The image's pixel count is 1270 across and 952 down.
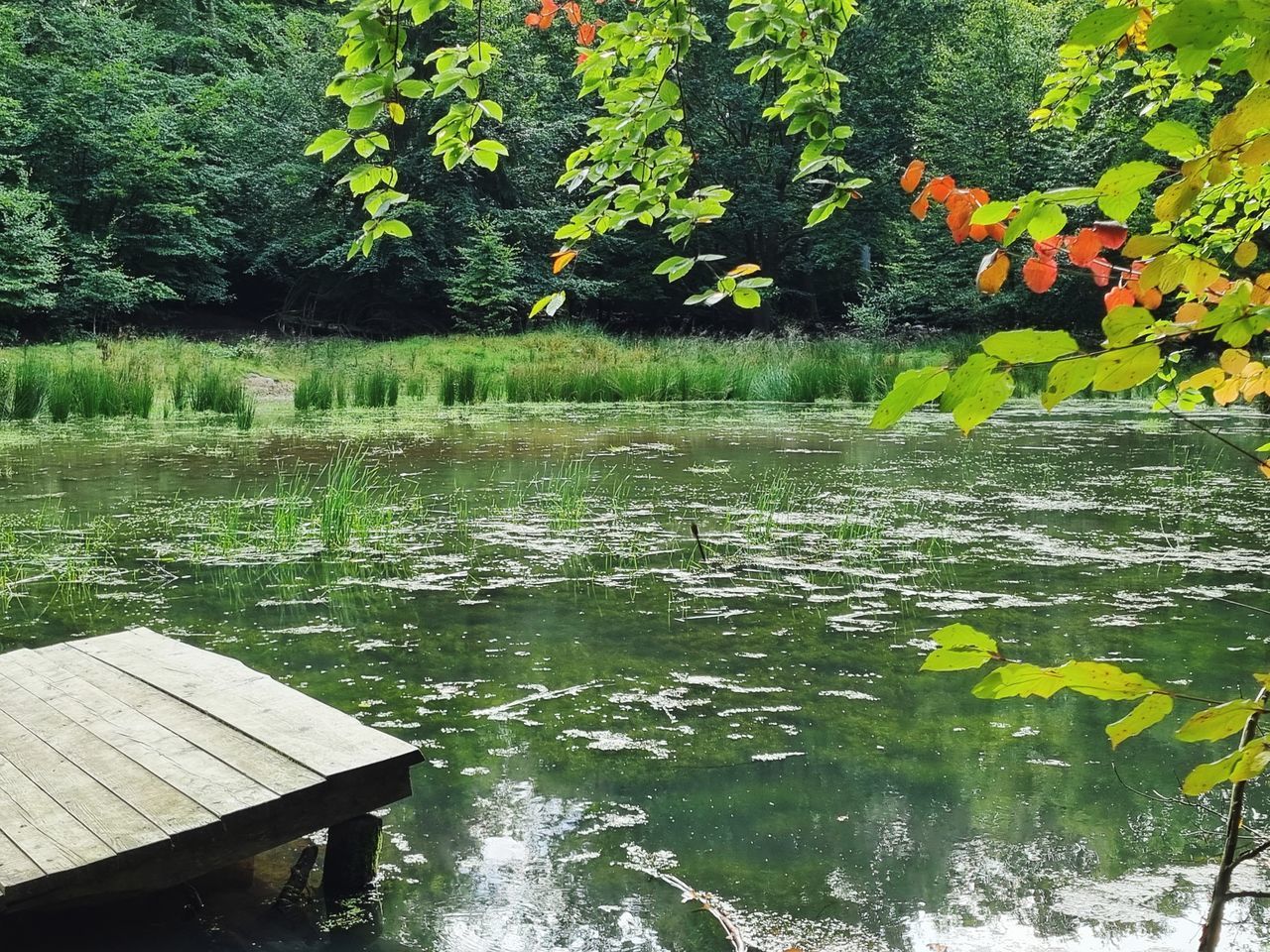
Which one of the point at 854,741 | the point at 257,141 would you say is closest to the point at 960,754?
the point at 854,741

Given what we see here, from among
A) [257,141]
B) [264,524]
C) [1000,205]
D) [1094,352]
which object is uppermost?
[257,141]

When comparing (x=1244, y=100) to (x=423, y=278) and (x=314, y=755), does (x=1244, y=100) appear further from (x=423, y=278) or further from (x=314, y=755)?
(x=423, y=278)

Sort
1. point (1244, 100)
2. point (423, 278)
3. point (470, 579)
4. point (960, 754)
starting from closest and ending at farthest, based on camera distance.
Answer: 1. point (1244, 100)
2. point (960, 754)
3. point (470, 579)
4. point (423, 278)

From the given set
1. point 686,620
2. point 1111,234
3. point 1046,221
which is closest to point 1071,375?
point 1046,221

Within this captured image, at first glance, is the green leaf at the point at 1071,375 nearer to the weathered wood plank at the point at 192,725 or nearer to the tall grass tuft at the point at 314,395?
the weathered wood plank at the point at 192,725

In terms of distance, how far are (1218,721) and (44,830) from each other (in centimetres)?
174

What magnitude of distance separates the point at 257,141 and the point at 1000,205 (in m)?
24.2

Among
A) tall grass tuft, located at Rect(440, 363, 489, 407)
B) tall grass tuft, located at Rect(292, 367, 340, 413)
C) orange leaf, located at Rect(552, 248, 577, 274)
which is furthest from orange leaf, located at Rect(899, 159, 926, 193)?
tall grass tuft, located at Rect(440, 363, 489, 407)

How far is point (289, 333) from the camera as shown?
69.9ft

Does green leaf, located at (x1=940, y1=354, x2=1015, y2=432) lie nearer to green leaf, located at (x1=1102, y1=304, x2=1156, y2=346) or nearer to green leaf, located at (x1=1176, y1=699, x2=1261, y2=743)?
green leaf, located at (x1=1102, y1=304, x2=1156, y2=346)

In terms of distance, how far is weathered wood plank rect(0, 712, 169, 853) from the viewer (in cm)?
174

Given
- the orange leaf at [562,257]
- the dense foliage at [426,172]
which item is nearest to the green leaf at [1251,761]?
the orange leaf at [562,257]

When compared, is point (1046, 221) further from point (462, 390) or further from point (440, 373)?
point (440, 373)

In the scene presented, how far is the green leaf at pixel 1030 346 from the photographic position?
76 cm
